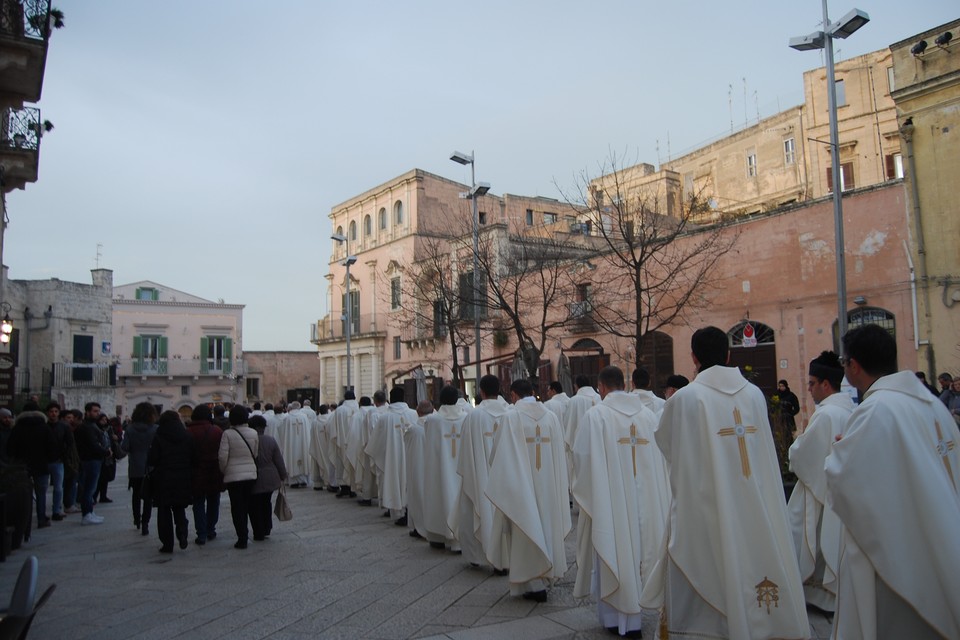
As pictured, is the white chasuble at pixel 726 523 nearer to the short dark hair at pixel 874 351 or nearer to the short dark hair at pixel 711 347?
the short dark hair at pixel 711 347

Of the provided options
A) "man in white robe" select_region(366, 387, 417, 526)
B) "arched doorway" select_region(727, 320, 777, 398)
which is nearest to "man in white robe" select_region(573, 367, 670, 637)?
"man in white robe" select_region(366, 387, 417, 526)

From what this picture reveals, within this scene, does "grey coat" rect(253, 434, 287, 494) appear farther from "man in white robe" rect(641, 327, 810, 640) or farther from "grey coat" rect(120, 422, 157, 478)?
"man in white robe" rect(641, 327, 810, 640)

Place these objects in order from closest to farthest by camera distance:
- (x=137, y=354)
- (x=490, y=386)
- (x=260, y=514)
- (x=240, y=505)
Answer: (x=490, y=386), (x=240, y=505), (x=260, y=514), (x=137, y=354)

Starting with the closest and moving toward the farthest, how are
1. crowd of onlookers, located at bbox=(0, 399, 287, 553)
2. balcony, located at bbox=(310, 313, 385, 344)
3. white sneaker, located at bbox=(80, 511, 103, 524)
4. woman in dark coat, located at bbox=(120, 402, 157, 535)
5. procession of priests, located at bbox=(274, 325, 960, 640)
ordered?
1. procession of priests, located at bbox=(274, 325, 960, 640)
2. crowd of onlookers, located at bbox=(0, 399, 287, 553)
3. woman in dark coat, located at bbox=(120, 402, 157, 535)
4. white sneaker, located at bbox=(80, 511, 103, 524)
5. balcony, located at bbox=(310, 313, 385, 344)

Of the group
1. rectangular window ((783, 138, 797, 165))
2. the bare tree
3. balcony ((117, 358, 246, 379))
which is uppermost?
rectangular window ((783, 138, 797, 165))

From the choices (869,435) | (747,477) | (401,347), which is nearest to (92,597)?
(747,477)

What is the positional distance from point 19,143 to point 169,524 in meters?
9.32

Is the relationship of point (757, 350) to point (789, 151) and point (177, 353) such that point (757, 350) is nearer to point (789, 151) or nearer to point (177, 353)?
point (789, 151)

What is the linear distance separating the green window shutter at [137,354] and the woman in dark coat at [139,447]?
36.8 m

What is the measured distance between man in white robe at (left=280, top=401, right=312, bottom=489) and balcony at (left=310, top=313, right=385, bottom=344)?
2404 cm

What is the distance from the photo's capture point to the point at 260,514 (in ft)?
34.8

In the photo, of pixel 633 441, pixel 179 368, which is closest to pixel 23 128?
pixel 633 441

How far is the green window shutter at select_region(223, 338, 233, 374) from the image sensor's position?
48812 millimetres

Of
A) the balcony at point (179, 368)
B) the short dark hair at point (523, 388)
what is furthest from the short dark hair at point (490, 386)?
the balcony at point (179, 368)
